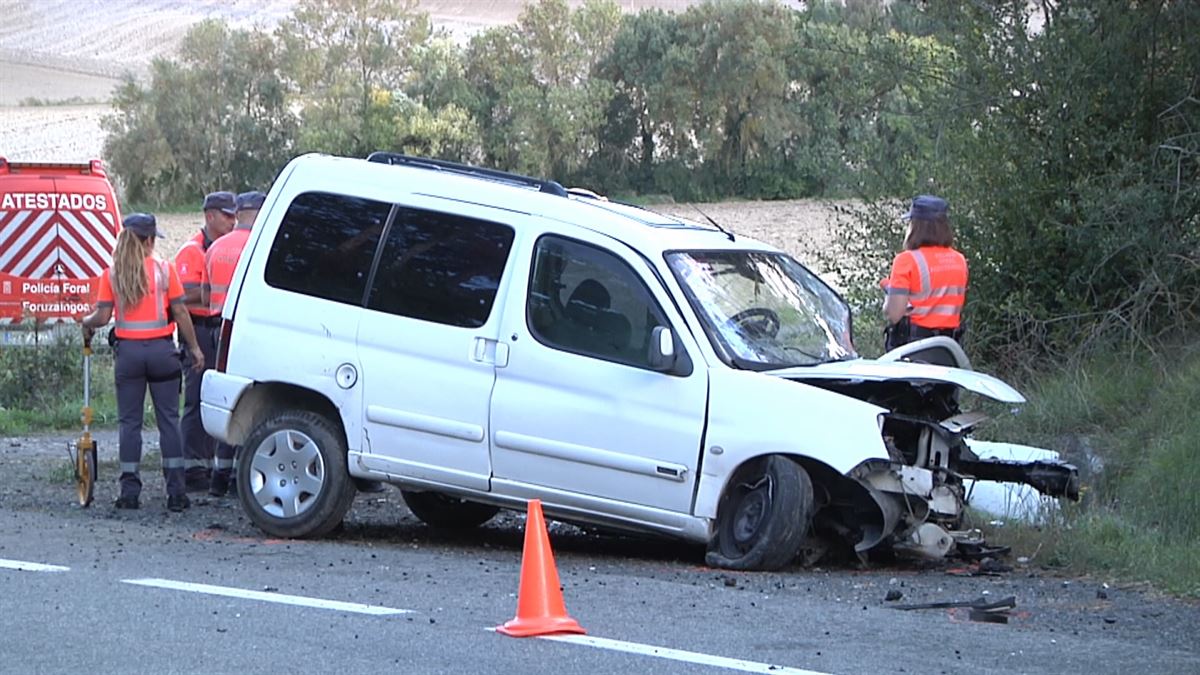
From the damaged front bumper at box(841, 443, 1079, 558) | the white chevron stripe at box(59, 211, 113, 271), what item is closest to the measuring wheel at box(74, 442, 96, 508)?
the damaged front bumper at box(841, 443, 1079, 558)

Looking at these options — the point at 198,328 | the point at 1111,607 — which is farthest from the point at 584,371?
the point at 198,328

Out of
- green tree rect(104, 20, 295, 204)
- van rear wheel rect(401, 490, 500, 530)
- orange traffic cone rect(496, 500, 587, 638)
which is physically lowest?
van rear wheel rect(401, 490, 500, 530)

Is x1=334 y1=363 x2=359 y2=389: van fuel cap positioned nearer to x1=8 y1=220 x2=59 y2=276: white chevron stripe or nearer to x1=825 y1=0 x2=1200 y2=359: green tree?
x1=825 y1=0 x2=1200 y2=359: green tree

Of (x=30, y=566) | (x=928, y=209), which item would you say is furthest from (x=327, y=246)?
(x=928, y=209)

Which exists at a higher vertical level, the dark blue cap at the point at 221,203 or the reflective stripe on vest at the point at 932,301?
the dark blue cap at the point at 221,203

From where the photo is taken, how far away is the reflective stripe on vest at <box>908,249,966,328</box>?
11281 millimetres

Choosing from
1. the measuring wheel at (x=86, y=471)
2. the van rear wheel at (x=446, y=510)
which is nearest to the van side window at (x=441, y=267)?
the van rear wheel at (x=446, y=510)

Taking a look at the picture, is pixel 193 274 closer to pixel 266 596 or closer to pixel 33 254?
pixel 266 596

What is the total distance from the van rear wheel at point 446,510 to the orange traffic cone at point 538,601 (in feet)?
11.4

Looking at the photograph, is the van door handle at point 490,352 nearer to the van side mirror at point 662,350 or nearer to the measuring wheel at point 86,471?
the van side mirror at point 662,350

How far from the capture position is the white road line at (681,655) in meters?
6.69

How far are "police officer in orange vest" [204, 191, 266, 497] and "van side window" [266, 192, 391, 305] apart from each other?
1.69 m

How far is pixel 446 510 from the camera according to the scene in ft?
36.1

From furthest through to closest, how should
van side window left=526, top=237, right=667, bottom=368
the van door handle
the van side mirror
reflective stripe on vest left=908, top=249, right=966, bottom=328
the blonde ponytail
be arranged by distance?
1. reflective stripe on vest left=908, top=249, right=966, bottom=328
2. the blonde ponytail
3. the van door handle
4. van side window left=526, top=237, right=667, bottom=368
5. the van side mirror
